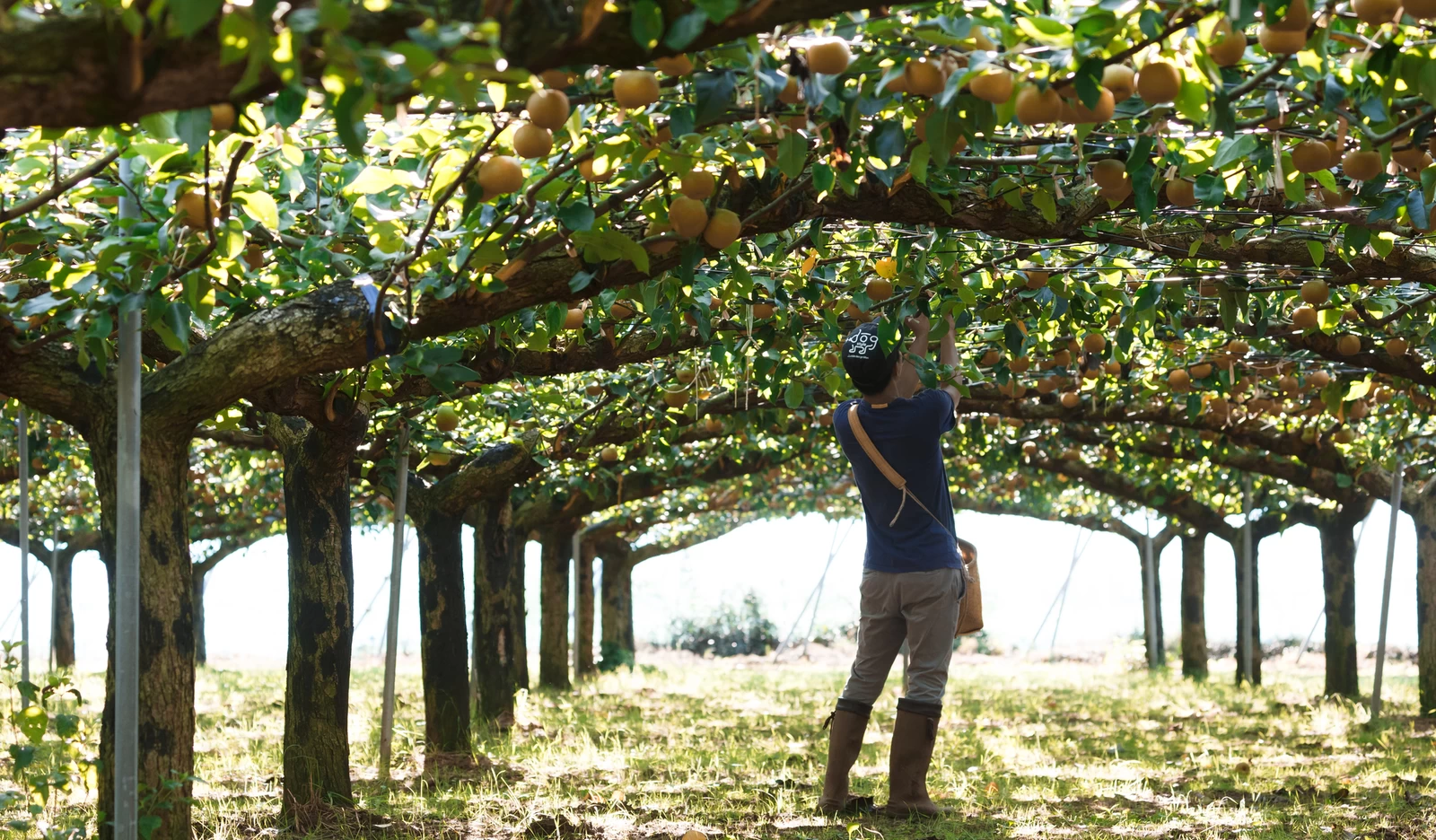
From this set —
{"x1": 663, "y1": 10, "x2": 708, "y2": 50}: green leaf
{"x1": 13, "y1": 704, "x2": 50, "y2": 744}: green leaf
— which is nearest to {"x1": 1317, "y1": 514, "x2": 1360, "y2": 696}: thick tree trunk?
{"x1": 13, "y1": 704, "x2": 50, "y2": 744}: green leaf

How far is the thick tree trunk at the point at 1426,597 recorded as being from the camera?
8.85m

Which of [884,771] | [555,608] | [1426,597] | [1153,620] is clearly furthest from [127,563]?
[1153,620]

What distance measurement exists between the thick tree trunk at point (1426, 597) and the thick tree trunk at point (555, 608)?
24.5 ft

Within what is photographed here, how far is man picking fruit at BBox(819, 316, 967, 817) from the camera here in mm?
4051

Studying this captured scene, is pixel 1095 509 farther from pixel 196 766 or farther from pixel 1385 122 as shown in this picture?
pixel 1385 122

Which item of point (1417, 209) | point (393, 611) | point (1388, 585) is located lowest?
point (1388, 585)

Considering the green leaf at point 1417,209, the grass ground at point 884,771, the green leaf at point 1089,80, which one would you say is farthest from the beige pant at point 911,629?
the green leaf at point 1089,80

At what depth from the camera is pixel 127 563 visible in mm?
2781

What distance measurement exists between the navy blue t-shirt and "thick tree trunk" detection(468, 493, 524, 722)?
4356mm

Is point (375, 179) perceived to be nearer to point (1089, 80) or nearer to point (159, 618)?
point (159, 618)

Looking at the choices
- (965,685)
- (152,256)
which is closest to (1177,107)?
(152,256)

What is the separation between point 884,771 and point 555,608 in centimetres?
725

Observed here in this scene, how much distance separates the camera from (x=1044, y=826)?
13.7 ft

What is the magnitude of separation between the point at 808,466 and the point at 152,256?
8.99 meters
